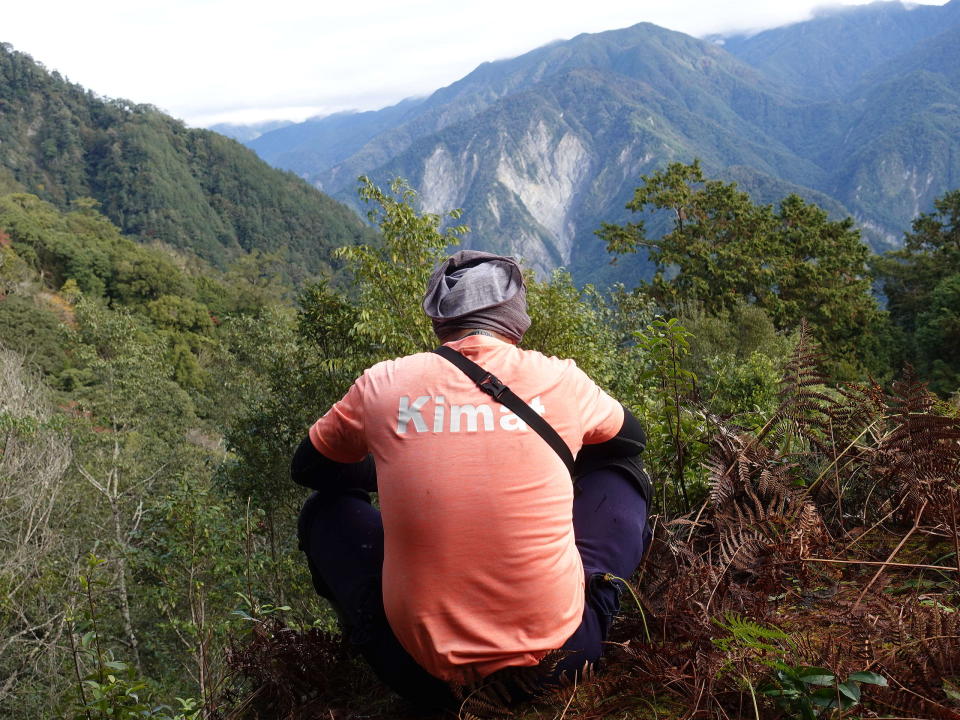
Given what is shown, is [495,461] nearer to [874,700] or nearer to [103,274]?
[874,700]

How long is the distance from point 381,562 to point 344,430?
0.44 metres

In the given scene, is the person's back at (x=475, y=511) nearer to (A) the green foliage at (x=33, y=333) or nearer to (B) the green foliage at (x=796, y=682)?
(B) the green foliage at (x=796, y=682)

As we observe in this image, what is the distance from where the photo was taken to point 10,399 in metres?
17.4

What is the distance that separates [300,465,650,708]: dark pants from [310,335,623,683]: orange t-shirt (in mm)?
88

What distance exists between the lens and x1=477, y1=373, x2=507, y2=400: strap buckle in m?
1.66

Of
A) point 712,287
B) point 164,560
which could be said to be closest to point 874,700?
point 164,560

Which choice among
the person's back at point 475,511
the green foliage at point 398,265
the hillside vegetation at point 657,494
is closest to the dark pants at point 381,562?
the person's back at point 475,511

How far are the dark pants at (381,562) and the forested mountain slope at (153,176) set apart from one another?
116879 mm

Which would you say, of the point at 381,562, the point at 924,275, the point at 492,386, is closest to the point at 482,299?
the point at 492,386

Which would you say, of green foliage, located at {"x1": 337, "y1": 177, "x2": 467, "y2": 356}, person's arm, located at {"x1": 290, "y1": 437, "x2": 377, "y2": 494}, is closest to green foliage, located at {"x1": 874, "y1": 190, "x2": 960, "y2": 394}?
green foliage, located at {"x1": 337, "y1": 177, "x2": 467, "y2": 356}

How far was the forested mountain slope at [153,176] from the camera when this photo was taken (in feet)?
381

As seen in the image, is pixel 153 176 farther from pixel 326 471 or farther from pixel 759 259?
pixel 326 471

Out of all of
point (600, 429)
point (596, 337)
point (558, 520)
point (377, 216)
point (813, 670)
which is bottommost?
point (596, 337)

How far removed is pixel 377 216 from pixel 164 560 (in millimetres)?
5866
